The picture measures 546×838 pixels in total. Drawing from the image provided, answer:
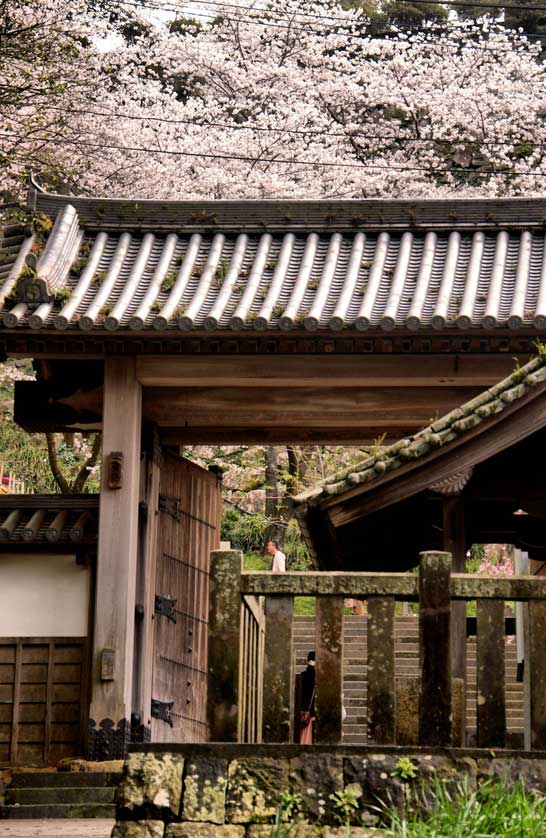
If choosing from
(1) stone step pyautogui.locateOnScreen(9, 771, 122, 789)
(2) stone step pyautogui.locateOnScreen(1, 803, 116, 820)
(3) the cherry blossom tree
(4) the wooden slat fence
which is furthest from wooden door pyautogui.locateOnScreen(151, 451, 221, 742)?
(3) the cherry blossom tree

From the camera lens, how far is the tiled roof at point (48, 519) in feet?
39.6

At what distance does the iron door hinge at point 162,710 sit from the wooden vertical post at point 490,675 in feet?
24.4

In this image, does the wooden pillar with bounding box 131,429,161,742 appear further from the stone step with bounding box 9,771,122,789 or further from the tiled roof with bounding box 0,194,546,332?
the tiled roof with bounding box 0,194,546,332

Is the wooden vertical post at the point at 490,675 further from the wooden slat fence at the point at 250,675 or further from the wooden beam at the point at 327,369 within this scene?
the wooden beam at the point at 327,369

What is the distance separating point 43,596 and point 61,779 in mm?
2014

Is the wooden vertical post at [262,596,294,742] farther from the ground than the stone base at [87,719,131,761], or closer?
farther from the ground

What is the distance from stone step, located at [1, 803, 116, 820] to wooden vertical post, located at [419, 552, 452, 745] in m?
5.10

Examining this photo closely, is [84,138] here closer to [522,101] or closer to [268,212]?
[522,101]

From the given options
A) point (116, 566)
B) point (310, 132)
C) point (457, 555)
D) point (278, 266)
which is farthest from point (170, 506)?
point (310, 132)

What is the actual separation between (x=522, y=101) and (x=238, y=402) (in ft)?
75.9

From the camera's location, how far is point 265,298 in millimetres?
12773

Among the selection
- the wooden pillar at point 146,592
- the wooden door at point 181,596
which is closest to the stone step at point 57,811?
the wooden pillar at point 146,592

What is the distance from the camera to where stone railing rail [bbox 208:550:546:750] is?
19.5 feet

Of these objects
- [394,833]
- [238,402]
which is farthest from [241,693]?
[238,402]
